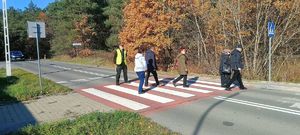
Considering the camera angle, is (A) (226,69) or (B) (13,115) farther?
(A) (226,69)

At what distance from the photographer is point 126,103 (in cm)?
1034

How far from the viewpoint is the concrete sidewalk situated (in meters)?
8.26

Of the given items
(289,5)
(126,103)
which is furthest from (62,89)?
(289,5)

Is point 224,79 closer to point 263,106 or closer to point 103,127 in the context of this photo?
point 263,106

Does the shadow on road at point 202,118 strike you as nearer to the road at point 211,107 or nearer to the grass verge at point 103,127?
the road at point 211,107

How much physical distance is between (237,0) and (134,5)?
11.7m

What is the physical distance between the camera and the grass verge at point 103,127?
6.82 metres

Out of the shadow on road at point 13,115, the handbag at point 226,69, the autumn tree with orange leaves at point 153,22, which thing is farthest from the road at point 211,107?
the autumn tree with orange leaves at point 153,22

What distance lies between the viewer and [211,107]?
9.38m

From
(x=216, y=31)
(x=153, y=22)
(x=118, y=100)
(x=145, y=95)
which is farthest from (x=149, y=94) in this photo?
(x=153, y=22)

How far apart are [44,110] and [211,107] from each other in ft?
15.8

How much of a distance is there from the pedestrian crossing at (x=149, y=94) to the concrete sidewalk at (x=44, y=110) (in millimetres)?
621

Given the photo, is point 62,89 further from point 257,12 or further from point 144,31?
point 144,31

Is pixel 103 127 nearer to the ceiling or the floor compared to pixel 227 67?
nearer to the floor
